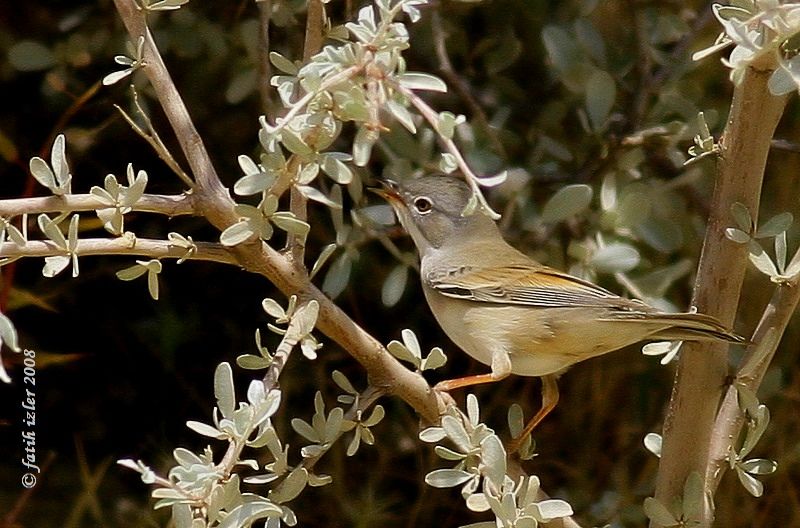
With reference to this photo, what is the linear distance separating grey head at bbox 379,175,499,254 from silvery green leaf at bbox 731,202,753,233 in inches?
35.6

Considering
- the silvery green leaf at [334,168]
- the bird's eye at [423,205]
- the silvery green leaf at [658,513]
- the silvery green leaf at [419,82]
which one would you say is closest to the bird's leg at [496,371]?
the silvery green leaf at [658,513]

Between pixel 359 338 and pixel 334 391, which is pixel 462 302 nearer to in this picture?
pixel 359 338

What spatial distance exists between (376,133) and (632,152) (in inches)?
59.1

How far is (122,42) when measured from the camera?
3.23 metres

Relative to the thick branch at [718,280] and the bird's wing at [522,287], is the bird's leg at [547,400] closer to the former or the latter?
the bird's wing at [522,287]

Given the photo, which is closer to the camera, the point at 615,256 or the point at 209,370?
the point at 615,256

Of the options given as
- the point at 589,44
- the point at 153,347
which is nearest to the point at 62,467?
the point at 153,347

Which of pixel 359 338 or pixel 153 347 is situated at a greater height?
pixel 359 338

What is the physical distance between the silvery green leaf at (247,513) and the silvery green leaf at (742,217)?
930 millimetres

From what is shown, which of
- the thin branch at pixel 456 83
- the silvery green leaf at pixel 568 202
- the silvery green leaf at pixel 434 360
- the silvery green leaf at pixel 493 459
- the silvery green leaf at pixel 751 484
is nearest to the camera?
the silvery green leaf at pixel 493 459

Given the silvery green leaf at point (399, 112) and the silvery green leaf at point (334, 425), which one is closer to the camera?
the silvery green leaf at point (399, 112)

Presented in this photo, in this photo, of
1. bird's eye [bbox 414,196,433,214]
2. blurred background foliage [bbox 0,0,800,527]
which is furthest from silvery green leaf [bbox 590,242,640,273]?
bird's eye [bbox 414,196,433,214]

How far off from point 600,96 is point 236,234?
1409 mm

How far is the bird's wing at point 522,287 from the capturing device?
7.74ft
